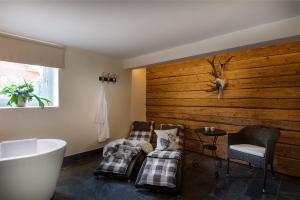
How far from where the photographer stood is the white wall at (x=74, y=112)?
304 cm

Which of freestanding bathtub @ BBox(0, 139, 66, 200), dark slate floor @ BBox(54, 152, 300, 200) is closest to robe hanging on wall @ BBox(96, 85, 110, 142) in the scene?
dark slate floor @ BBox(54, 152, 300, 200)

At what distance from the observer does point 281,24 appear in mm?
2367

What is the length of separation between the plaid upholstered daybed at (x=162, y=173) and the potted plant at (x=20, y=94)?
2.06 metres

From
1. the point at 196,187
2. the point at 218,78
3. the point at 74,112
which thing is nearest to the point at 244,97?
the point at 218,78

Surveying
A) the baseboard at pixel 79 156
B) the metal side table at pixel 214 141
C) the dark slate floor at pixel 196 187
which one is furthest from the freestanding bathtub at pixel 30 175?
the metal side table at pixel 214 141

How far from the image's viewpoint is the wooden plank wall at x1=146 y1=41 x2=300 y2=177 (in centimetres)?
309

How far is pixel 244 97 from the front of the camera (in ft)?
11.9

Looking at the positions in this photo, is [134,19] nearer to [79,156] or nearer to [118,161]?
[118,161]

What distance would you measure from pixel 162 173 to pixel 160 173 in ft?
0.09

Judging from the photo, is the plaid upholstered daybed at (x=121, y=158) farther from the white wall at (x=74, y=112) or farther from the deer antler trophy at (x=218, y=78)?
the deer antler trophy at (x=218, y=78)

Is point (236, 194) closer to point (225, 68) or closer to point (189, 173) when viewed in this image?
point (189, 173)

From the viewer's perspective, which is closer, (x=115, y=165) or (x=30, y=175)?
(x=30, y=175)

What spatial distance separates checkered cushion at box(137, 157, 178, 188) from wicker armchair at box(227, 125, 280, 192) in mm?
1117

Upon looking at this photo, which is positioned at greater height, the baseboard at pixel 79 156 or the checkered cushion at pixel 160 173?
the checkered cushion at pixel 160 173
